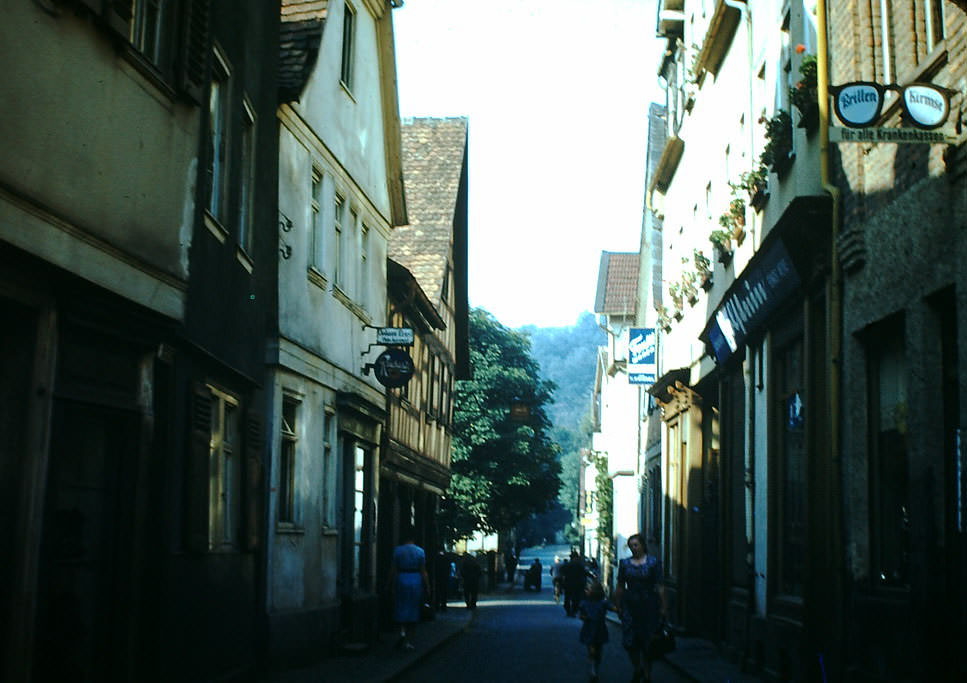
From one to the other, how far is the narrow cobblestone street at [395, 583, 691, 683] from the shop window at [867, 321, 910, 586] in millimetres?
5150

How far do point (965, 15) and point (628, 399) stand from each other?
4610 centimetres

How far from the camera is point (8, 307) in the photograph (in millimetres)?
9141

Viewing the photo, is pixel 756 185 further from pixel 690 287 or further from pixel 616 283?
pixel 616 283

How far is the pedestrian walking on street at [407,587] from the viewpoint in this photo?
21453mm

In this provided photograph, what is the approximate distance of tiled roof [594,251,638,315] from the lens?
63906 mm

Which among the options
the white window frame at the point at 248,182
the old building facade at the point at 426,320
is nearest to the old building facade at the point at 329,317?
→ the white window frame at the point at 248,182

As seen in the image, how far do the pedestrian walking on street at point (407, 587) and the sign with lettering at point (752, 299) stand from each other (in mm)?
5431

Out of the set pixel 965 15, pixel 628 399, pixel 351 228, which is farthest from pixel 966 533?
pixel 628 399

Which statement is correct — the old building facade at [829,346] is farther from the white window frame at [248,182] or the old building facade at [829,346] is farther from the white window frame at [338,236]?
the white window frame at [248,182]

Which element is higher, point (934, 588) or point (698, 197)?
point (698, 197)

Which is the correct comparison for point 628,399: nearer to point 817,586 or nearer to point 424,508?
point 424,508

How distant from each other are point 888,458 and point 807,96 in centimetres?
407

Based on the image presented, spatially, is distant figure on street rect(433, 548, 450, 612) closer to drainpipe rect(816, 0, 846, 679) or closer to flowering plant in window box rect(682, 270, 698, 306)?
flowering plant in window box rect(682, 270, 698, 306)

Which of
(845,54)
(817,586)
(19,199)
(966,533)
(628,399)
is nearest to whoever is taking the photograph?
(19,199)
